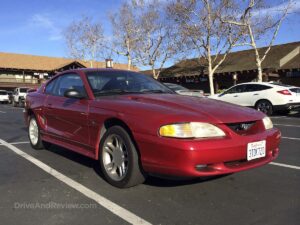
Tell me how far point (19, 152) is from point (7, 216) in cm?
325

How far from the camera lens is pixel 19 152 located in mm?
6848

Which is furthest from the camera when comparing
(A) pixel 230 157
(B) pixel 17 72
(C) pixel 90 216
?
(B) pixel 17 72

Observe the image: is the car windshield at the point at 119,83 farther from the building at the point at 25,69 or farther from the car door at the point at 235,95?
the building at the point at 25,69

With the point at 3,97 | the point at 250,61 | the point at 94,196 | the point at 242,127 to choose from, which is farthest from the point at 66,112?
the point at 3,97

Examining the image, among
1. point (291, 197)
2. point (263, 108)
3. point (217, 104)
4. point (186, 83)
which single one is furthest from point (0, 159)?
point (186, 83)

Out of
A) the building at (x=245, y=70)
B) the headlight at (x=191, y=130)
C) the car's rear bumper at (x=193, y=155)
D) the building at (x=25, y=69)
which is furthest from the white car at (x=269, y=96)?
the building at (x=25, y=69)

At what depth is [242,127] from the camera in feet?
14.1

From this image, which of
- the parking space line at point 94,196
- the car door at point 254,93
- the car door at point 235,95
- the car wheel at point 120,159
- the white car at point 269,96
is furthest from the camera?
the car door at point 235,95

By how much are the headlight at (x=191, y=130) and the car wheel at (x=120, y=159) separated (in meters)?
0.54

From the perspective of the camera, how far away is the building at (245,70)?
1304 inches

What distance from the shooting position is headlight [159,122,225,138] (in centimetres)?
393

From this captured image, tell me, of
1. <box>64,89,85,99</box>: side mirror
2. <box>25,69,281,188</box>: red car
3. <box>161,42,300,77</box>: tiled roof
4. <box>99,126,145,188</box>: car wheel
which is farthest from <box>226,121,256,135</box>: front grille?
<box>161,42,300,77</box>: tiled roof

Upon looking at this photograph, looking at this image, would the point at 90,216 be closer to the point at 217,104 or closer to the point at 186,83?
the point at 217,104

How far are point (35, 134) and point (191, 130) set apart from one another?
12.8 ft
